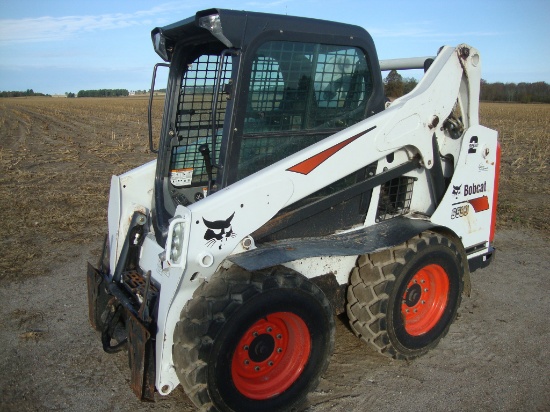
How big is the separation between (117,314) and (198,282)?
1.03m

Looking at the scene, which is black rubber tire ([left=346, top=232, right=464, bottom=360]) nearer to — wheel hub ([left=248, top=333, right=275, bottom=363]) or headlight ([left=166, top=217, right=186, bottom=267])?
wheel hub ([left=248, top=333, right=275, bottom=363])

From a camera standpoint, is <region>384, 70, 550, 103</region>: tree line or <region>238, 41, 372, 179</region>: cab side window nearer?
<region>238, 41, 372, 179</region>: cab side window

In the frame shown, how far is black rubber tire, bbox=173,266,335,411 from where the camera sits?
2840 millimetres

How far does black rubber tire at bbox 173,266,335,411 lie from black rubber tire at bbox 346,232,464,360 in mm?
629

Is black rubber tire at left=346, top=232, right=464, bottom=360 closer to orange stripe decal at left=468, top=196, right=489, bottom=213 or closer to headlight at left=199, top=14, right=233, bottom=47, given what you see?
orange stripe decal at left=468, top=196, right=489, bottom=213

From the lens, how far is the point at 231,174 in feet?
10.9

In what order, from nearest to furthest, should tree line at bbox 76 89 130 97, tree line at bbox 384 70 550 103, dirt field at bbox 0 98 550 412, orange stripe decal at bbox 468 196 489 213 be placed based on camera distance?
dirt field at bbox 0 98 550 412 < orange stripe decal at bbox 468 196 489 213 < tree line at bbox 384 70 550 103 < tree line at bbox 76 89 130 97

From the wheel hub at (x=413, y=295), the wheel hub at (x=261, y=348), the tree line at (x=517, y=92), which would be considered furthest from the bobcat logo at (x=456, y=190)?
the tree line at (x=517, y=92)

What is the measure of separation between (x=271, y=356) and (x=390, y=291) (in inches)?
39.0

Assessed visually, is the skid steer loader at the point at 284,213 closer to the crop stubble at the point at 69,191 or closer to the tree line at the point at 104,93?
the crop stubble at the point at 69,191

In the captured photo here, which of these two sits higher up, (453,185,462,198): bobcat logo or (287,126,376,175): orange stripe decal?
(287,126,376,175): orange stripe decal

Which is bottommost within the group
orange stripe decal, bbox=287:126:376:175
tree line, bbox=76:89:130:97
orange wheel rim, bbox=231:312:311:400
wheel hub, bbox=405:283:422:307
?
orange wheel rim, bbox=231:312:311:400

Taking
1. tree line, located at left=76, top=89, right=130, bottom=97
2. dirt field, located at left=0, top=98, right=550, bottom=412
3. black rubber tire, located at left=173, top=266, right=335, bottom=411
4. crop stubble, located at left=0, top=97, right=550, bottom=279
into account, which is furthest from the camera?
tree line, located at left=76, top=89, right=130, bottom=97

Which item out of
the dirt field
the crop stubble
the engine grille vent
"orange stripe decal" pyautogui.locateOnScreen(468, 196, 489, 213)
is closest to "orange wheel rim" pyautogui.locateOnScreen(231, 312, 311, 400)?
the dirt field
